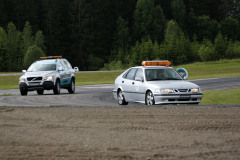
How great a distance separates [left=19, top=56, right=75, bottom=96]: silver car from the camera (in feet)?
73.7

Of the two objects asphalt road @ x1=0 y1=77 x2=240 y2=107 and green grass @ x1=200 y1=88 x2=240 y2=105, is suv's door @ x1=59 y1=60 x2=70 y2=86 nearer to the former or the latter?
asphalt road @ x1=0 y1=77 x2=240 y2=107

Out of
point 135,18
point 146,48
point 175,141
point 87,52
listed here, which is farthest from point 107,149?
point 135,18

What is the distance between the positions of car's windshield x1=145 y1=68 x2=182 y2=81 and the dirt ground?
2648 millimetres

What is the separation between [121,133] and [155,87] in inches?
219

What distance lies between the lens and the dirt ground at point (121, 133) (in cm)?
654

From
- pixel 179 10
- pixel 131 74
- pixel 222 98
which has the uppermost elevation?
pixel 179 10

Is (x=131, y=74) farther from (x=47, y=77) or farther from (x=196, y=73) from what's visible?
(x=196, y=73)

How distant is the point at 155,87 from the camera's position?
1384cm

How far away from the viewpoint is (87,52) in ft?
385

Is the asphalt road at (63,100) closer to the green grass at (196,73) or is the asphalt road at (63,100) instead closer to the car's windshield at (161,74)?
the car's windshield at (161,74)

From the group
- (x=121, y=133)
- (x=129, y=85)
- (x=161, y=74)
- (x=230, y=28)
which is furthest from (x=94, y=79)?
(x=230, y=28)

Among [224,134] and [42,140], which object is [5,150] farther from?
[224,134]

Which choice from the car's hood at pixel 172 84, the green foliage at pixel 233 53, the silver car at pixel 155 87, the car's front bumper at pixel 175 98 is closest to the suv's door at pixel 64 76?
the silver car at pixel 155 87

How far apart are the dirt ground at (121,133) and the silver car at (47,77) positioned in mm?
9888
